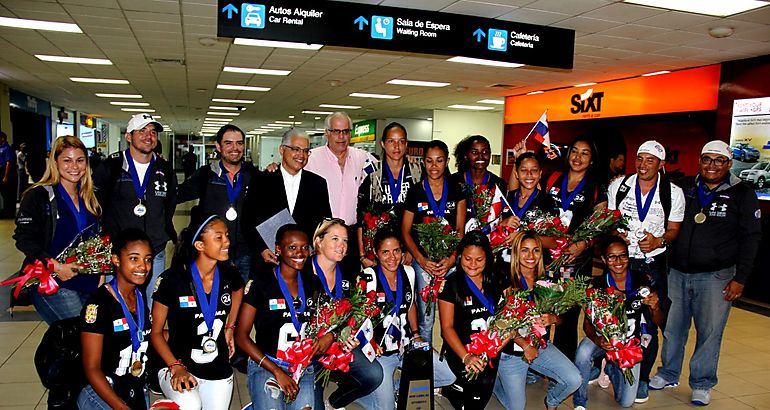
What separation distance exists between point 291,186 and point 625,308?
2472mm

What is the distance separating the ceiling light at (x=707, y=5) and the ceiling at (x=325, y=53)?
14 centimetres

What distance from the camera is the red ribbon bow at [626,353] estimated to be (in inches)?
143

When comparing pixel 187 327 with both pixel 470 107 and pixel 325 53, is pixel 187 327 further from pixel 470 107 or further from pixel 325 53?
pixel 470 107

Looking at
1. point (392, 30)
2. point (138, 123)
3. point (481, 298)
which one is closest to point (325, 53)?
point (392, 30)

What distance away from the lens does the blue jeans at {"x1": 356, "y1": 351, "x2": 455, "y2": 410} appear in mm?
3479

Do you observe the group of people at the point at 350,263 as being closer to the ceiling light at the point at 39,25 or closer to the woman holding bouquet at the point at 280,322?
the woman holding bouquet at the point at 280,322

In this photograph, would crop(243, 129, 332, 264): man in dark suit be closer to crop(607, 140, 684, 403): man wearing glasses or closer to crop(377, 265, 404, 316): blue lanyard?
crop(377, 265, 404, 316): blue lanyard

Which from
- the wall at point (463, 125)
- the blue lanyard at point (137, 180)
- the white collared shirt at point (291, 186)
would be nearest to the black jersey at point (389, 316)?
the white collared shirt at point (291, 186)

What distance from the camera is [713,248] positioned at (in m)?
4.26

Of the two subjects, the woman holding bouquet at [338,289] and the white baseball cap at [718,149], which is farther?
the white baseball cap at [718,149]

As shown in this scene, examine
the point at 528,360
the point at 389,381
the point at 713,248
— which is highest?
the point at 713,248

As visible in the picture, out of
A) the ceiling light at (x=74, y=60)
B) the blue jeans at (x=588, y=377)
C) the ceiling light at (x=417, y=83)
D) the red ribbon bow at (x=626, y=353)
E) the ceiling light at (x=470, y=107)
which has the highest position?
the ceiling light at (x=470, y=107)

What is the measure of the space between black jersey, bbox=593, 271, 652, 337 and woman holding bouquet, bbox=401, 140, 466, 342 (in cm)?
107

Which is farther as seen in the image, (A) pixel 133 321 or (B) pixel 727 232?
(B) pixel 727 232
